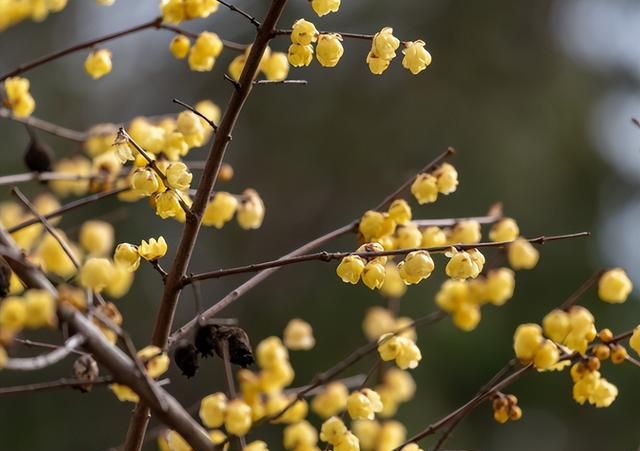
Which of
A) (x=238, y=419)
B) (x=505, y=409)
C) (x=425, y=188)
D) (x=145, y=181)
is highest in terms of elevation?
(x=145, y=181)

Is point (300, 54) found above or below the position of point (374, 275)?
above

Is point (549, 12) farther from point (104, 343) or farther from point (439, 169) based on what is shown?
point (104, 343)

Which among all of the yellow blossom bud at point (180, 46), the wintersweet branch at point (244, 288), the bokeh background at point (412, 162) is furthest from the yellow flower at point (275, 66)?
the bokeh background at point (412, 162)

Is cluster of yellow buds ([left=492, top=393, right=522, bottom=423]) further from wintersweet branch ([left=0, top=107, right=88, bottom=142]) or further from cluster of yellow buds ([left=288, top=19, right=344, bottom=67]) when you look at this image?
wintersweet branch ([left=0, top=107, right=88, bottom=142])

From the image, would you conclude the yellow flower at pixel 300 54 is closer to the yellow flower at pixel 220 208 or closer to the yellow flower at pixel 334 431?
the yellow flower at pixel 220 208

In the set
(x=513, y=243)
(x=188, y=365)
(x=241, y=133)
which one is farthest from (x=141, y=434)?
(x=241, y=133)

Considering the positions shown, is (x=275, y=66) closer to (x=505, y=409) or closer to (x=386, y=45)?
(x=386, y=45)

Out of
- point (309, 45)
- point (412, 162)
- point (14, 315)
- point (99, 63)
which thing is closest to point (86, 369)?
point (14, 315)
